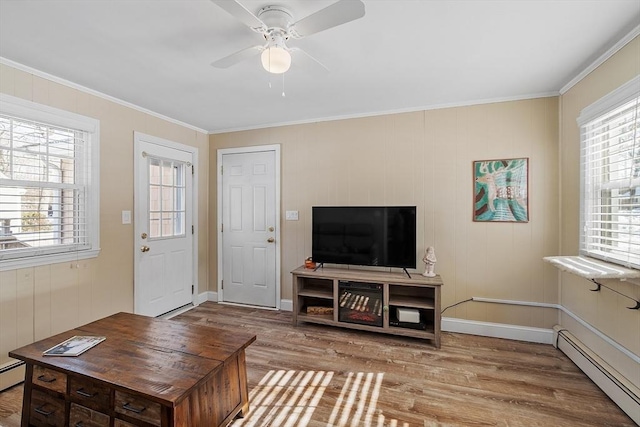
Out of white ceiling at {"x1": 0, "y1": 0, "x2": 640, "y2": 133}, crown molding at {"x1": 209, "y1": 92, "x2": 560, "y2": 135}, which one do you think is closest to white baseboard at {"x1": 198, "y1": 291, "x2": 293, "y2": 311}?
crown molding at {"x1": 209, "y1": 92, "x2": 560, "y2": 135}

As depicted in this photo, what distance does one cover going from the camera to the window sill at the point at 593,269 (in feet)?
5.65

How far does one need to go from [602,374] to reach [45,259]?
4.32 meters

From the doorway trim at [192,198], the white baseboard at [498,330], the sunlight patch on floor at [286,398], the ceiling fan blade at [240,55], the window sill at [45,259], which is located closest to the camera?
the ceiling fan blade at [240,55]

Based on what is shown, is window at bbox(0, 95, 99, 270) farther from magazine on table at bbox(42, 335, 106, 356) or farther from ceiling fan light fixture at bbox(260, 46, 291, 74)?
ceiling fan light fixture at bbox(260, 46, 291, 74)

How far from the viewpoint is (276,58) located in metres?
1.63

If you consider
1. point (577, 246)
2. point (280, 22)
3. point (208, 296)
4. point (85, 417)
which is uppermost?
point (280, 22)

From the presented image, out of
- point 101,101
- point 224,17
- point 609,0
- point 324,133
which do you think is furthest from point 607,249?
point 101,101

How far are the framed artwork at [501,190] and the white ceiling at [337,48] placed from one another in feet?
2.23

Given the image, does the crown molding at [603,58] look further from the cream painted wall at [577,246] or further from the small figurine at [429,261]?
the small figurine at [429,261]

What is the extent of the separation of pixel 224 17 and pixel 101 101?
1901 millimetres

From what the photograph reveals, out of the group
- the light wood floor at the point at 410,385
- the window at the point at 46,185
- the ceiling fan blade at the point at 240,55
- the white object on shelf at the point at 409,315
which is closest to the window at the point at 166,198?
the window at the point at 46,185

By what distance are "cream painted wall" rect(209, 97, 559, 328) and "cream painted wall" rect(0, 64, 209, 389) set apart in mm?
1695

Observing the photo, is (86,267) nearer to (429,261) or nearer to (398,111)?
(429,261)

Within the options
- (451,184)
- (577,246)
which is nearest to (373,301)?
(451,184)
